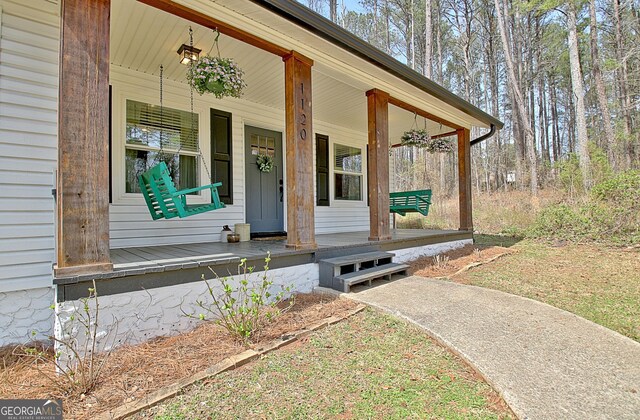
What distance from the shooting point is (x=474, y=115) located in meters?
6.16

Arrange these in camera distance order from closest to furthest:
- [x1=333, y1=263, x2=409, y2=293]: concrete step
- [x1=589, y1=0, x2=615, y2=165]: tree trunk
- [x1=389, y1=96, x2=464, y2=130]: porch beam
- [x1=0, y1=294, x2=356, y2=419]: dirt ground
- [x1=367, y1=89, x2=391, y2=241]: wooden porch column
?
1. [x1=0, y1=294, x2=356, y2=419]: dirt ground
2. [x1=333, y1=263, x2=409, y2=293]: concrete step
3. [x1=367, y1=89, x2=391, y2=241]: wooden porch column
4. [x1=389, y1=96, x2=464, y2=130]: porch beam
5. [x1=589, y1=0, x2=615, y2=165]: tree trunk

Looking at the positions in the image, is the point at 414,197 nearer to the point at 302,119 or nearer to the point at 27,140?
the point at 302,119

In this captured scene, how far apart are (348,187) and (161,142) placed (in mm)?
3936

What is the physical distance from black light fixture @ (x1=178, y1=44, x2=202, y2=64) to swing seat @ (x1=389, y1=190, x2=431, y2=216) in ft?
14.9

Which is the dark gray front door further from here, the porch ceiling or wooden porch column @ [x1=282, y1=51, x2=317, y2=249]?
wooden porch column @ [x1=282, y1=51, x2=317, y2=249]

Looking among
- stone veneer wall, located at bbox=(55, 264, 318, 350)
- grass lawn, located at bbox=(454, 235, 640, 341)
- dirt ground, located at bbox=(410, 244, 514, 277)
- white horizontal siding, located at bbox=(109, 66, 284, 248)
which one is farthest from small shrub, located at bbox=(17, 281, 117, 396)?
grass lawn, located at bbox=(454, 235, 640, 341)

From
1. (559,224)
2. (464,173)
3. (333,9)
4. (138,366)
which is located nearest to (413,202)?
(464,173)

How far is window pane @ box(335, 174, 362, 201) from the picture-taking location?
680 centimetres

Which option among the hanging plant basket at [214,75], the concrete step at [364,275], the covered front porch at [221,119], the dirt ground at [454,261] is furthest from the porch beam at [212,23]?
the dirt ground at [454,261]

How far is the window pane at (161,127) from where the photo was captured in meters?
4.05

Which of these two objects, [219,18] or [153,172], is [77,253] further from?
[219,18]

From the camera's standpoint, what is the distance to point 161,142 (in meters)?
4.27

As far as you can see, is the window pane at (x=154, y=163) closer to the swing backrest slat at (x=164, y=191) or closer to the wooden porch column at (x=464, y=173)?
the swing backrest slat at (x=164, y=191)

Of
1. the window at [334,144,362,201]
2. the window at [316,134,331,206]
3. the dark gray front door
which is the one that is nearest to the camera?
the dark gray front door
